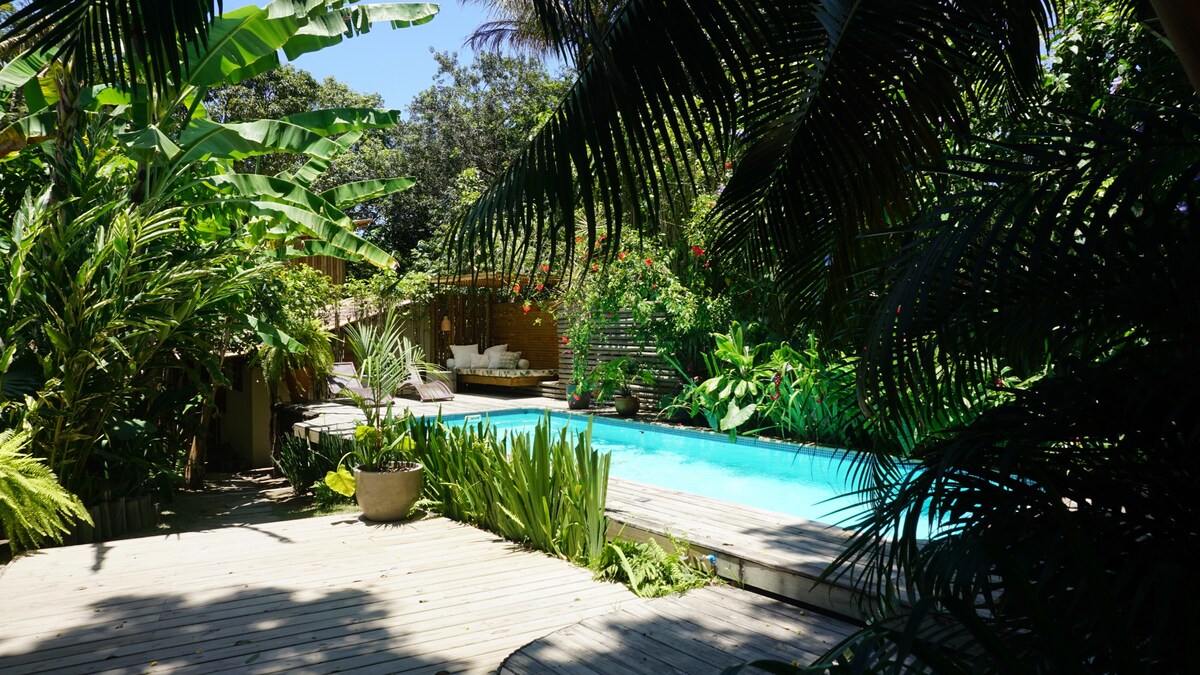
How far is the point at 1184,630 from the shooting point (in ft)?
4.63

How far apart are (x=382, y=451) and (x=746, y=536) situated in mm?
2962

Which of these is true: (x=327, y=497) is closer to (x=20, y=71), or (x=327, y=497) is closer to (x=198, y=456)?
(x=198, y=456)

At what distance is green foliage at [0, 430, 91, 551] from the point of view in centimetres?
481

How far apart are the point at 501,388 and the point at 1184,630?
15881 mm

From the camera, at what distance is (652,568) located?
433 centimetres

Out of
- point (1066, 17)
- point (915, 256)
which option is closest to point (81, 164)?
point (915, 256)

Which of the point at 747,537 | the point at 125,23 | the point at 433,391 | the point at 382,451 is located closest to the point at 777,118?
the point at 125,23

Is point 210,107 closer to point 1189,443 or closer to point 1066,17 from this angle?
point 1066,17

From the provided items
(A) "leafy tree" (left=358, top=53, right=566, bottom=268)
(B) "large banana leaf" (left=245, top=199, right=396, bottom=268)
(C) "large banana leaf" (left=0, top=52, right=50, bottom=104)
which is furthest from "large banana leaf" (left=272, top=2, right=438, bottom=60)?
(A) "leafy tree" (left=358, top=53, right=566, bottom=268)

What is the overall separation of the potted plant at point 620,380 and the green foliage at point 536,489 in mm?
6200

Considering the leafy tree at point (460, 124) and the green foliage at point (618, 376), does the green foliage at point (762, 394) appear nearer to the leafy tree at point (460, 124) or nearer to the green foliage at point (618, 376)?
the green foliage at point (618, 376)

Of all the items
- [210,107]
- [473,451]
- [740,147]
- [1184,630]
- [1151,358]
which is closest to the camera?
[1184,630]

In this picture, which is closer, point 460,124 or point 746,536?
point 746,536

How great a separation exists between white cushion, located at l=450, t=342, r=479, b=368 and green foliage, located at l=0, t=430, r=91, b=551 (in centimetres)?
1183
